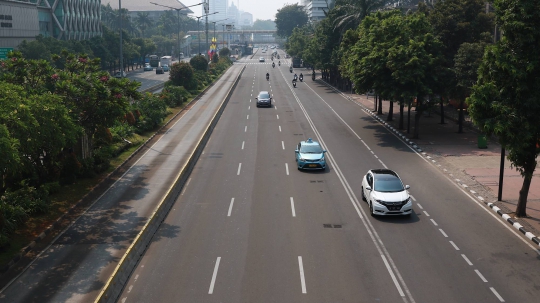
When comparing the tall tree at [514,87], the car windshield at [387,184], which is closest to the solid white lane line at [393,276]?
the car windshield at [387,184]

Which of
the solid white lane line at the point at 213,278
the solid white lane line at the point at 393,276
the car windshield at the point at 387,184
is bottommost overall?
the solid white lane line at the point at 213,278

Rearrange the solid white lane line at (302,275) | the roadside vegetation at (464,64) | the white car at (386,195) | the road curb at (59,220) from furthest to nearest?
1. the white car at (386,195)
2. the roadside vegetation at (464,64)
3. the road curb at (59,220)
4. the solid white lane line at (302,275)

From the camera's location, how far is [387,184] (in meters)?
25.7

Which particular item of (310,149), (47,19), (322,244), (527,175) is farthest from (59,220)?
(47,19)

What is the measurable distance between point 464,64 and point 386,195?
2032cm

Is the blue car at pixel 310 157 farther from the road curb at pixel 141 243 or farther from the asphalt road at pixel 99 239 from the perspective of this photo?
the asphalt road at pixel 99 239

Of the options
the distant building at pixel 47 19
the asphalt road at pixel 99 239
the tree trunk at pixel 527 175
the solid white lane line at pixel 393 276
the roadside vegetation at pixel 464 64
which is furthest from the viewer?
the distant building at pixel 47 19

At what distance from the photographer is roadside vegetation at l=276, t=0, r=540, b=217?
73.7 ft

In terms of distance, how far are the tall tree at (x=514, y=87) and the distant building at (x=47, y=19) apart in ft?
260

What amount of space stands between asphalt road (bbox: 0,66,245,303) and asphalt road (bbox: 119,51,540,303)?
1.20 m

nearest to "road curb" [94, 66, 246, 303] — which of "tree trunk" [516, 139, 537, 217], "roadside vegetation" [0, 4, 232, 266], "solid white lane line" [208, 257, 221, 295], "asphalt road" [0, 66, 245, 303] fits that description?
"asphalt road" [0, 66, 245, 303]

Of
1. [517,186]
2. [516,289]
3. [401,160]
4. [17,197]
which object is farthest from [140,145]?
[516,289]

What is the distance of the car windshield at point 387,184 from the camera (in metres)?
25.4

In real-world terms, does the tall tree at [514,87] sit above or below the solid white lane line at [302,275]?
above
